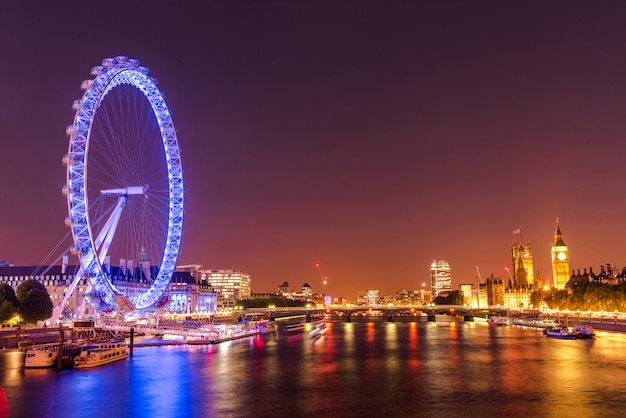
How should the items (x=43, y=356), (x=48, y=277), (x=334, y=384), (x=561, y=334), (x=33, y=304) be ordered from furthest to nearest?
(x=48, y=277), (x=561, y=334), (x=33, y=304), (x=43, y=356), (x=334, y=384)

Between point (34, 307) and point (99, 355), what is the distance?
109ft

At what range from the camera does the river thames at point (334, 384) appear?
119 feet

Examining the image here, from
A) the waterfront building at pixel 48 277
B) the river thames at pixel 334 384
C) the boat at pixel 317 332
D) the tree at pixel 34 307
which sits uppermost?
the waterfront building at pixel 48 277

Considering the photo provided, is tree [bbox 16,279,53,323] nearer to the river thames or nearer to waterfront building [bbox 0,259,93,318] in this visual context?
the river thames

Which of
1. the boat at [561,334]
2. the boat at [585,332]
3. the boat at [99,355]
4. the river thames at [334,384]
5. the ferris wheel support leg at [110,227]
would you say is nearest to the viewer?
the river thames at [334,384]

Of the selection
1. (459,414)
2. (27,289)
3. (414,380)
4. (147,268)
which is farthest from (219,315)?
(459,414)

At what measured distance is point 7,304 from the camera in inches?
3233

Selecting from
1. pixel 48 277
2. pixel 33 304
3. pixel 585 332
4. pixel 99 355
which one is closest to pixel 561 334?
pixel 585 332

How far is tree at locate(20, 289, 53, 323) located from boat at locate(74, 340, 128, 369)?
28000mm

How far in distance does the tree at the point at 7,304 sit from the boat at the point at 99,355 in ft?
85.8

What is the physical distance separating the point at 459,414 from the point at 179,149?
54.8m

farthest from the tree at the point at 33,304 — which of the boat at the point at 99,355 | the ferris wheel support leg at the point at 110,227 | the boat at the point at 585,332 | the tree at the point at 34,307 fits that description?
the boat at the point at 585,332

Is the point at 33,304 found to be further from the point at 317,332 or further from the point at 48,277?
the point at 48,277

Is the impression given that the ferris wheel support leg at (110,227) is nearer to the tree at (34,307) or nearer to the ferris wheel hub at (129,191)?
the ferris wheel hub at (129,191)
